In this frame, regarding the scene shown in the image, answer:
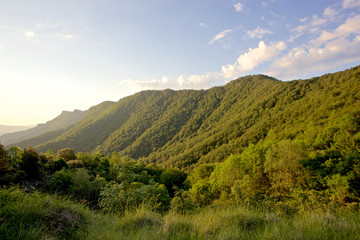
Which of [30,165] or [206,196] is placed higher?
[30,165]

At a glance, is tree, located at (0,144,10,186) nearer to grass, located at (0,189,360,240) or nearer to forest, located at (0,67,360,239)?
forest, located at (0,67,360,239)

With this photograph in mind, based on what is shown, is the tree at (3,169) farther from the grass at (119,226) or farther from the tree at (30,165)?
the tree at (30,165)

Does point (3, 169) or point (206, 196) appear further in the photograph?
point (206, 196)

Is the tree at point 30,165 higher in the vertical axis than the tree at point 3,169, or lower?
lower

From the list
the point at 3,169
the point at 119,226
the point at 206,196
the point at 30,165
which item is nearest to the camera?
the point at 119,226

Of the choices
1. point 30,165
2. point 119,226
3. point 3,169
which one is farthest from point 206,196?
point 119,226

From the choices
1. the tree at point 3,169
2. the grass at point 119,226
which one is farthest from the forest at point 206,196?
the tree at point 3,169

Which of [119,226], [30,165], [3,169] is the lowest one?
[30,165]

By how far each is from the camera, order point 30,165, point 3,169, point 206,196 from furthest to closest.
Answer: point 206,196
point 30,165
point 3,169

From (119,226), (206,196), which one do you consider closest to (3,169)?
(119,226)

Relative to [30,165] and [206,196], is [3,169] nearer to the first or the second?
[30,165]

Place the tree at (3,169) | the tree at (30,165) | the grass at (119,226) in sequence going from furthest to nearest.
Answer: the tree at (30,165) < the tree at (3,169) < the grass at (119,226)

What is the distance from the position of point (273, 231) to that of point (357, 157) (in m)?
20.3

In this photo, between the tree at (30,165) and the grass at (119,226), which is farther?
the tree at (30,165)
